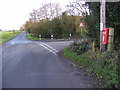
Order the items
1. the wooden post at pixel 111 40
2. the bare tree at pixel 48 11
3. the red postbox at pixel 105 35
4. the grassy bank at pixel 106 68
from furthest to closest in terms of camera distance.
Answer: the bare tree at pixel 48 11, the red postbox at pixel 105 35, the wooden post at pixel 111 40, the grassy bank at pixel 106 68

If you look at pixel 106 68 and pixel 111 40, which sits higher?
pixel 111 40

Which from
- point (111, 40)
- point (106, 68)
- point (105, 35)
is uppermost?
point (105, 35)

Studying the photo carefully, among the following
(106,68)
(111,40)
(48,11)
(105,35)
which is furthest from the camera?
(48,11)

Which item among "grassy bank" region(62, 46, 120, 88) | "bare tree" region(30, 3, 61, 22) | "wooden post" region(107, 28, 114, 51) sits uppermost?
"bare tree" region(30, 3, 61, 22)

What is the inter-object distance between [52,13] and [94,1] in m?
27.1

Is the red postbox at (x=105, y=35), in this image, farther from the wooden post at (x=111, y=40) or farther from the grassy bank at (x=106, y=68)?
the grassy bank at (x=106, y=68)

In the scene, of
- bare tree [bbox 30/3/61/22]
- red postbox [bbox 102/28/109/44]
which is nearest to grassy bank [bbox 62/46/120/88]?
red postbox [bbox 102/28/109/44]

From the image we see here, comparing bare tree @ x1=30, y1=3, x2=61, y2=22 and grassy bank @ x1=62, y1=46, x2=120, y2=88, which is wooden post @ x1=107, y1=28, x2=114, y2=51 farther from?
bare tree @ x1=30, y1=3, x2=61, y2=22

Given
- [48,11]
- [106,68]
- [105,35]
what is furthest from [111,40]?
[48,11]

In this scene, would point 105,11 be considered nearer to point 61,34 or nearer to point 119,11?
point 119,11

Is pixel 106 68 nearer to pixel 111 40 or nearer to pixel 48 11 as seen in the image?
pixel 111 40

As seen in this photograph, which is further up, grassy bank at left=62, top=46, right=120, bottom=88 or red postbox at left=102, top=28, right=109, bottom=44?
red postbox at left=102, top=28, right=109, bottom=44

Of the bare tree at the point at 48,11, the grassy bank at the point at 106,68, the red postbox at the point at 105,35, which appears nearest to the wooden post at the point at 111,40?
the red postbox at the point at 105,35

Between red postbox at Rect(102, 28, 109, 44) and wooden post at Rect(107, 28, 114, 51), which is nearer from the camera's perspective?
wooden post at Rect(107, 28, 114, 51)
